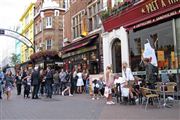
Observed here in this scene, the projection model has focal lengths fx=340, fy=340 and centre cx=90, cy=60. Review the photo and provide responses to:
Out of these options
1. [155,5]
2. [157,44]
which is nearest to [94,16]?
[157,44]

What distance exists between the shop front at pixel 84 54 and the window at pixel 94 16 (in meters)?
1.03

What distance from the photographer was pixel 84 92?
23859mm

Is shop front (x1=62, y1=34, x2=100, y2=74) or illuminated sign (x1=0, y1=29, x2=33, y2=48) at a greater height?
illuminated sign (x1=0, y1=29, x2=33, y2=48)

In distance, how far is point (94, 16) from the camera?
88.0 ft

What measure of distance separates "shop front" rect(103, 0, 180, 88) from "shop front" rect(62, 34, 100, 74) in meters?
4.14

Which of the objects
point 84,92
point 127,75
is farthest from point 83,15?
point 127,75

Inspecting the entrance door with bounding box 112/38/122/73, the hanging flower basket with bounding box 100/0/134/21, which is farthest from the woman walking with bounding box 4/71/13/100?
the hanging flower basket with bounding box 100/0/134/21

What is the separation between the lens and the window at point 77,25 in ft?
98.6

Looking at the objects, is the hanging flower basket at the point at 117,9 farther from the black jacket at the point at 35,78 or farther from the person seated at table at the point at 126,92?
the person seated at table at the point at 126,92

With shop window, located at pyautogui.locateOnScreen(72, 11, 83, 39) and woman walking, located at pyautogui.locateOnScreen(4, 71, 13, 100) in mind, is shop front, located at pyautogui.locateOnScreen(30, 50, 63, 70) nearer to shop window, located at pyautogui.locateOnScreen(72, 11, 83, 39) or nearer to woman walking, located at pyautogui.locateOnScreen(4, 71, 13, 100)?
shop window, located at pyautogui.locateOnScreen(72, 11, 83, 39)

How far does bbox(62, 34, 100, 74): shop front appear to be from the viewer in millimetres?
25641

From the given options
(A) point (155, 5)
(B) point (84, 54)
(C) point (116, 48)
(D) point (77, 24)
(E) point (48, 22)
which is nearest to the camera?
(A) point (155, 5)

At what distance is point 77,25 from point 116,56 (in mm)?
9832

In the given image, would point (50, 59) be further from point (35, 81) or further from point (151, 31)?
point (151, 31)
